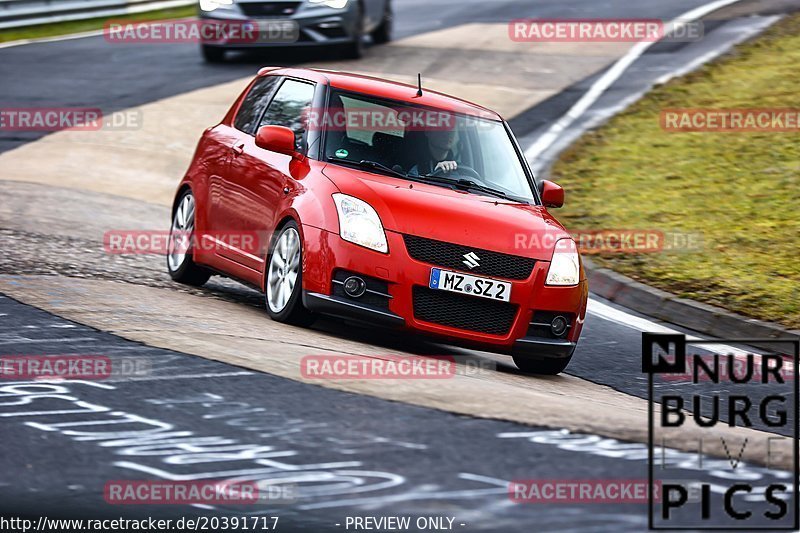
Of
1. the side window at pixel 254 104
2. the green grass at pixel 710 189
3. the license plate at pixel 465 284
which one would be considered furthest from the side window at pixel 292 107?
the green grass at pixel 710 189

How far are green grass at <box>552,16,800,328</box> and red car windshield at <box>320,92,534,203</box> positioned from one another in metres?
2.47

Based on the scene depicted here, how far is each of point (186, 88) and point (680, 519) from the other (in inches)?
669

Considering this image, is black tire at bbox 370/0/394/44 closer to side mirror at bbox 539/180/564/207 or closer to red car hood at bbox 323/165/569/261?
side mirror at bbox 539/180/564/207

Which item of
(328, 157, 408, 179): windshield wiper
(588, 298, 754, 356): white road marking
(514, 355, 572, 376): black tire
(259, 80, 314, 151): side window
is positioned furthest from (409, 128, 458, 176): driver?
(588, 298, 754, 356): white road marking

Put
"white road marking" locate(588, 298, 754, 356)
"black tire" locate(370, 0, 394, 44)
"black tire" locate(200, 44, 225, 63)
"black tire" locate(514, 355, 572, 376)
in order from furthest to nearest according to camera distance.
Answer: "black tire" locate(370, 0, 394, 44) < "black tire" locate(200, 44, 225, 63) < "white road marking" locate(588, 298, 754, 356) < "black tire" locate(514, 355, 572, 376)

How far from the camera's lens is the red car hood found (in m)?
8.27

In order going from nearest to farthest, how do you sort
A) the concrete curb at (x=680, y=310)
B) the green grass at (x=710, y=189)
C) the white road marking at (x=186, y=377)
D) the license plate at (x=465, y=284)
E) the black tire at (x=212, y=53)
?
1. the white road marking at (x=186, y=377)
2. the license plate at (x=465, y=284)
3. the concrete curb at (x=680, y=310)
4. the green grass at (x=710, y=189)
5. the black tire at (x=212, y=53)

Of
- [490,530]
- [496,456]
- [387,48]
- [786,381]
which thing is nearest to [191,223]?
[786,381]

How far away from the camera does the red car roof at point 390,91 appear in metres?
9.62

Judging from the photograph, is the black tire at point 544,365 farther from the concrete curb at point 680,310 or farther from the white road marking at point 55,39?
the white road marking at point 55,39

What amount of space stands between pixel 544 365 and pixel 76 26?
22462 millimetres

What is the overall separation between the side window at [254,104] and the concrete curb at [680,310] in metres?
3.44

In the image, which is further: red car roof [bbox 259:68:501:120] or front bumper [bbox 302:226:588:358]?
red car roof [bbox 259:68:501:120]

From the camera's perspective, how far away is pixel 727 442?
6.20m
